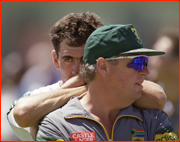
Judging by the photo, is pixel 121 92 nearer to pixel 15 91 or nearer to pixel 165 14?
pixel 15 91

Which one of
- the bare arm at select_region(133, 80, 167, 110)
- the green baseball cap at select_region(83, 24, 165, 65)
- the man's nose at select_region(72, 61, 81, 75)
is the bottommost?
the bare arm at select_region(133, 80, 167, 110)

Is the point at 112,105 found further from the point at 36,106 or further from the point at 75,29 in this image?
the point at 75,29

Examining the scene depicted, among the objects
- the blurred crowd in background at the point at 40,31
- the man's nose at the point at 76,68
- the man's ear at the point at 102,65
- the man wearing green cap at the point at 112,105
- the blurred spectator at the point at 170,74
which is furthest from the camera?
the blurred crowd in background at the point at 40,31

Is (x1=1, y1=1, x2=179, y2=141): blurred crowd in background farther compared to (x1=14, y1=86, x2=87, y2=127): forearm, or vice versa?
(x1=1, y1=1, x2=179, y2=141): blurred crowd in background

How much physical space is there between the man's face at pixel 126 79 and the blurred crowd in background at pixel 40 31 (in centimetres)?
240

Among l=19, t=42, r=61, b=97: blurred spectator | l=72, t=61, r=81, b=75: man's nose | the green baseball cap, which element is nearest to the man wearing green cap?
the green baseball cap

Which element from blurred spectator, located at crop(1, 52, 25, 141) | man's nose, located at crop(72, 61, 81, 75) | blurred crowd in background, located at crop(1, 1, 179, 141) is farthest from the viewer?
blurred crowd in background, located at crop(1, 1, 179, 141)

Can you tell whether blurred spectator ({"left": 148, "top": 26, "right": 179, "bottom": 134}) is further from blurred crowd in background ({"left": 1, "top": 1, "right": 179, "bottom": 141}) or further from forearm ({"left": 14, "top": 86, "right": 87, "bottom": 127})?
forearm ({"left": 14, "top": 86, "right": 87, "bottom": 127})

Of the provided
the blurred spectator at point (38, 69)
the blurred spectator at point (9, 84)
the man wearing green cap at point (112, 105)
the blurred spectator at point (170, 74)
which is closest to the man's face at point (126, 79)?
the man wearing green cap at point (112, 105)

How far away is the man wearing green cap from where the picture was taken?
6.37 feet

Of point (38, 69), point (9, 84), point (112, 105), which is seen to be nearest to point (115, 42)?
point (112, 105)

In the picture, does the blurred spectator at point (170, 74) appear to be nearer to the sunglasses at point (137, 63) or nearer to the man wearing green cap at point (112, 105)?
the man wearing green cap at point (112, 105)

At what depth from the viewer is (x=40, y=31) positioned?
20.0ft

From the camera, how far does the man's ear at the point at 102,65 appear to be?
2.05 metres
